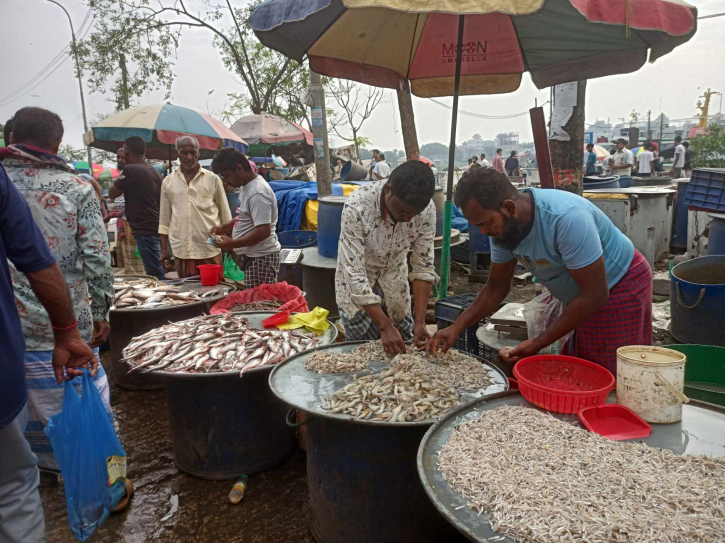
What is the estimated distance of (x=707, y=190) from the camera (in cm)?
719

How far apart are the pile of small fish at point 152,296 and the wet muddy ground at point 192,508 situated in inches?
53.1

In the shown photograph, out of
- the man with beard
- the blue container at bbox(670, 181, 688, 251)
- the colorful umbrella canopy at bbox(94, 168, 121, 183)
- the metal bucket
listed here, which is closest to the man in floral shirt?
the man with beard

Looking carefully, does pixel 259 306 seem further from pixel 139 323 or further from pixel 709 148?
pixel 709 148

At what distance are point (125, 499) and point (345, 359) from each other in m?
1.87

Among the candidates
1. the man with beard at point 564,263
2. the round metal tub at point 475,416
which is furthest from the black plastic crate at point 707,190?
the round metal tub at point 475,416

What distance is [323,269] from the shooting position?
6.21 meters

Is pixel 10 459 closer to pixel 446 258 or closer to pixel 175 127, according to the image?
pixel 446 258

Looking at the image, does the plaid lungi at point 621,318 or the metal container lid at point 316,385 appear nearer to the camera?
the metal container lid at point 316,385

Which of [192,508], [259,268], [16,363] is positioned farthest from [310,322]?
[16,363]

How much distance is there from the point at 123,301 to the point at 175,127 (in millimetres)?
5025

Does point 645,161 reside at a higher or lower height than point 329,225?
higher

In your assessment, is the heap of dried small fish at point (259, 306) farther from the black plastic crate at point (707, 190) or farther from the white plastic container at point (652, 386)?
the black plastic crate at point (707, 190)

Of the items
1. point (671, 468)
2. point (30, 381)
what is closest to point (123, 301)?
point (30, 381)

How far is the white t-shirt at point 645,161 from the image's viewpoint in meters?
17.3
